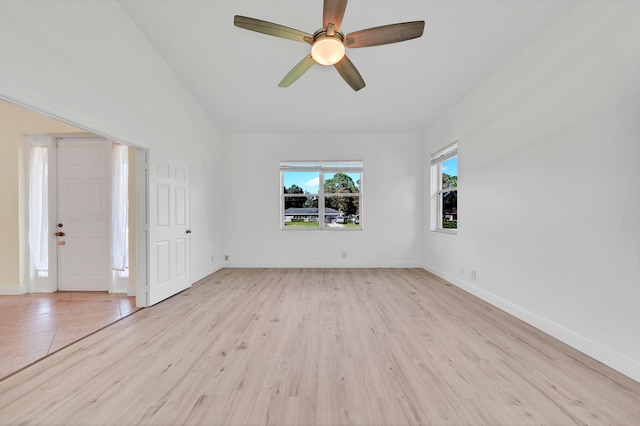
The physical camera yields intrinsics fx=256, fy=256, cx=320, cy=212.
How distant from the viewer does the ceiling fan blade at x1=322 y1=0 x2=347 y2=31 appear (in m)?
1.94

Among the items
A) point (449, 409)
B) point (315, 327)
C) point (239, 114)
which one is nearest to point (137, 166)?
point (239, 114)

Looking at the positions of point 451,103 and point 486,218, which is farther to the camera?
point 451,103

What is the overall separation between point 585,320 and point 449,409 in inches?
65.3

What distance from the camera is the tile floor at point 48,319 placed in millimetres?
2236

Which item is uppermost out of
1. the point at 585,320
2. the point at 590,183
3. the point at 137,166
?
the point at 137,166

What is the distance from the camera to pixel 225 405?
159 cm

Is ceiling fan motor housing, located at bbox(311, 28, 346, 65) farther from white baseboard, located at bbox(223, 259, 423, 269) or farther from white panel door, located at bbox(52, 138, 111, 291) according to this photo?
white baseboard, located at bbox(223, 259, 423, 269)

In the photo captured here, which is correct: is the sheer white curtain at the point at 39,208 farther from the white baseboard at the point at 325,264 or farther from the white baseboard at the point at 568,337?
the white baseboard at the point at 568,337

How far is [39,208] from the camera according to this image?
155 inches

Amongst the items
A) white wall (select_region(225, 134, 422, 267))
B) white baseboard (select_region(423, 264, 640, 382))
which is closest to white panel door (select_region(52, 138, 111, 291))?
white wall (select_region(225, 134, 422, 267))

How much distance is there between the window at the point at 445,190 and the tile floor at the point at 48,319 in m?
5.08

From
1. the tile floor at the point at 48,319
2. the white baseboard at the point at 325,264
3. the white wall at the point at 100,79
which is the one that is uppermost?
the white wall at the point at 100,79

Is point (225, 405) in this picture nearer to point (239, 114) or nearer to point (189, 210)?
point (189, 210)

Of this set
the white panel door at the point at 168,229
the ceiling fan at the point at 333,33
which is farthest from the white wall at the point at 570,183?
the white panel door at the point at 168,229
